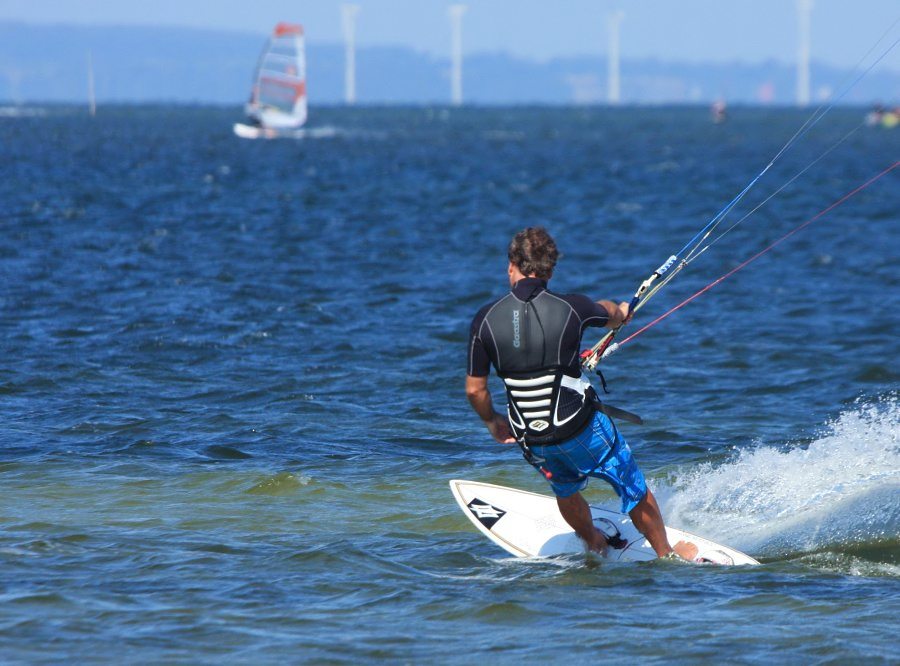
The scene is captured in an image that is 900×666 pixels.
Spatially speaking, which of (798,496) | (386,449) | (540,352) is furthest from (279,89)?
(540,352)

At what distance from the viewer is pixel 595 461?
779cm

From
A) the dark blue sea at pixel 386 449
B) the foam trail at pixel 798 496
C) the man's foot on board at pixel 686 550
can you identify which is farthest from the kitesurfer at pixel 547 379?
the foam trail at pixel 798 496

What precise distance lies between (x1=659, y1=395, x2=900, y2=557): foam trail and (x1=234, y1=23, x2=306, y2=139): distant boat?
201ft

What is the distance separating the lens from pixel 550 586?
7.96 meters

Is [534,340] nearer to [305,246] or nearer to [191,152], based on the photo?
[305,246]

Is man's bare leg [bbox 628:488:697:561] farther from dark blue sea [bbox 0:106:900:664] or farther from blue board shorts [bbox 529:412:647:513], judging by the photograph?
dark blue sea [bbox 0:106:900:664]

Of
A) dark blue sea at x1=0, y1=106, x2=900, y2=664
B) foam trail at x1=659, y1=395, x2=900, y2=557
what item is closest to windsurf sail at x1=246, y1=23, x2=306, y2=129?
dark blue sea at x1=0, y1=106, x2=900, y2=664

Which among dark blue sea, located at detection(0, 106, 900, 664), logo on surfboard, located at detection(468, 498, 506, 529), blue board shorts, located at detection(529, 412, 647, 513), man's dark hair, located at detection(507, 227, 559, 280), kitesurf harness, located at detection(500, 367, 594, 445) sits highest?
Answer: man's dark hair, located at detection(507, 227, 559, 280)

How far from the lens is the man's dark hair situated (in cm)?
741

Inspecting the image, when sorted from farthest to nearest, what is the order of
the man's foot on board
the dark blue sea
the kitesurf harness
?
the man's foot on board, the kitesurf harness, the dark blue sea

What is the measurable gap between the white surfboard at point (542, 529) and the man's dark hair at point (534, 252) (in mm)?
2055

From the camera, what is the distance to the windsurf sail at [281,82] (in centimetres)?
7031

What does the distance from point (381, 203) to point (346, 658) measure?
32309 mm

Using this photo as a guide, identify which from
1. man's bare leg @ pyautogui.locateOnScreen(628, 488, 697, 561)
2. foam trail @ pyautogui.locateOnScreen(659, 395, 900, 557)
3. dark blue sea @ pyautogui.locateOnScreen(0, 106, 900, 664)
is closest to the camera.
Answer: dark blue sea @ pyautogui.locateOnScreen(0, 106, 900, 664)
